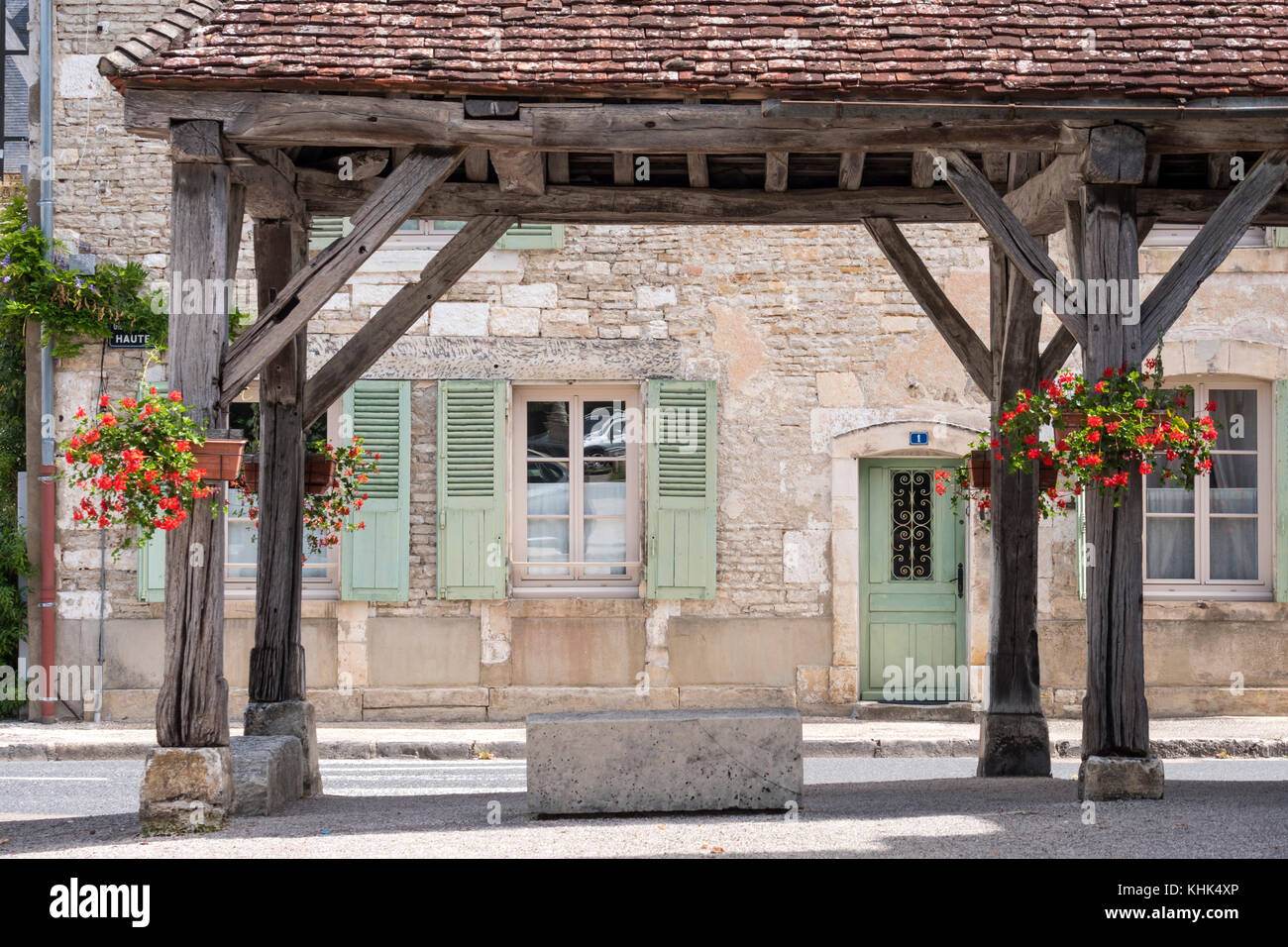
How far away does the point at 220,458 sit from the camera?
591 cm

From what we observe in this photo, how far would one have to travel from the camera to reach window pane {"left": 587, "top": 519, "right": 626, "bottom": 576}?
1185cm

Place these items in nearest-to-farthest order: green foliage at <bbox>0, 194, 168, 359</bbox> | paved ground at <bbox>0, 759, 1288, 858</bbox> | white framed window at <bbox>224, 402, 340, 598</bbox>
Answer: paved ground at <bbox>0, 759, 1288, 858</bbox> < green foliage at <bbox>0, 194, 168, 359</bbox> < white framed window at <bbox>224, 402, 340, 598</bbox>

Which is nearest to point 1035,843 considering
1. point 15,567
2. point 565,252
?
point 565,252

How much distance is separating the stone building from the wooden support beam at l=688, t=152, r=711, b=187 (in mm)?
4132

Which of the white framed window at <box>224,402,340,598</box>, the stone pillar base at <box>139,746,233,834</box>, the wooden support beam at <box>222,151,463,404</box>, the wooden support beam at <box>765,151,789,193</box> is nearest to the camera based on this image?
the stone pillar base at <box>139,746,233,834</box>

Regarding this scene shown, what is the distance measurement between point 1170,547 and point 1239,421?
1.16m

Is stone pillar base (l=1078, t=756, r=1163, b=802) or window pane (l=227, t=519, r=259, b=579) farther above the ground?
window pane (l=227, t=519, r=259, b=579)

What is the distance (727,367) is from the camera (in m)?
11.7

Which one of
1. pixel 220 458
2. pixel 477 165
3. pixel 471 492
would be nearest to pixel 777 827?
pixel 220 458

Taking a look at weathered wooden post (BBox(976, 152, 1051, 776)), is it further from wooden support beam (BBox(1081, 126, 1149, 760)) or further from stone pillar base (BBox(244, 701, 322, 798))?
stone pillar base (BBox(244, 701, 322, 798))

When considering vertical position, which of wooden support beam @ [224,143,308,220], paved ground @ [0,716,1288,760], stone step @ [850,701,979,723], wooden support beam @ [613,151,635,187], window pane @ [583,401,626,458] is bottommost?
paved ground @ [0,716,1288,760]

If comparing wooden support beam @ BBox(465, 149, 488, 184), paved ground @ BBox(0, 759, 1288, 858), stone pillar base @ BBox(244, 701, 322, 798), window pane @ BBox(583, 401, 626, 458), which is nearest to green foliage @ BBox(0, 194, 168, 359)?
window pane @ BBox(583, 401, 626, 458)

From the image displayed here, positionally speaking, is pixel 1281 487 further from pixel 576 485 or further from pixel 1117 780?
pixel 1117 780

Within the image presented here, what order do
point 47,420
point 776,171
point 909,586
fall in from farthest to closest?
point 909,586, point 47,420, point 776,171
